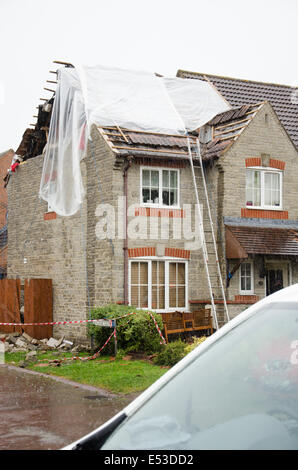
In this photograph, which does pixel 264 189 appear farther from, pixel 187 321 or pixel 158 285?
pixel 187 321

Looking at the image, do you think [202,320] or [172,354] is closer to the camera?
[172,354]

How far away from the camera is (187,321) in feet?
62.1

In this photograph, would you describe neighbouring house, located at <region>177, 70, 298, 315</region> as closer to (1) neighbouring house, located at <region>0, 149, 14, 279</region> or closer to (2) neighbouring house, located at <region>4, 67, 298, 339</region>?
(2) neighbouring house, located at <region>4, 67, 298, 339</region>

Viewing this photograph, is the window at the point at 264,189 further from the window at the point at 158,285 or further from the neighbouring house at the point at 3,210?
the neighbouring house at the point at 3,210

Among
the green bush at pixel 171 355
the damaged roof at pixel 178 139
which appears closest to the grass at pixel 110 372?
the green bush at pixel 171 355

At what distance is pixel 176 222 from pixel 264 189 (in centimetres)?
323

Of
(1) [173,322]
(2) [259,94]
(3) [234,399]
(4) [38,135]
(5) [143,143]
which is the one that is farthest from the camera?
(2) [259,94]

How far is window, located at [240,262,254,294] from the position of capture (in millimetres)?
20391

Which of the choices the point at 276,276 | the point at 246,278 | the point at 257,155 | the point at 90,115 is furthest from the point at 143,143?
the point at 276,276

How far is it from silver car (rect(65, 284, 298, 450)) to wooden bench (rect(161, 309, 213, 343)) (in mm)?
15198

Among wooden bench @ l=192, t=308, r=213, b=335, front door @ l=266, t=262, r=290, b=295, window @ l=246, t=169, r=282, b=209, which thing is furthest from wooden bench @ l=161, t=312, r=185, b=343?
window @ l=246, t=169, r=282, b=209

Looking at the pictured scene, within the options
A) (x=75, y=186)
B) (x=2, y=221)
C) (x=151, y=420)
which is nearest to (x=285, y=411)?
(x=151, y=420)

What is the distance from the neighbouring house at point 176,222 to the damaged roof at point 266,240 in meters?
0.04

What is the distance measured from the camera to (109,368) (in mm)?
14875
